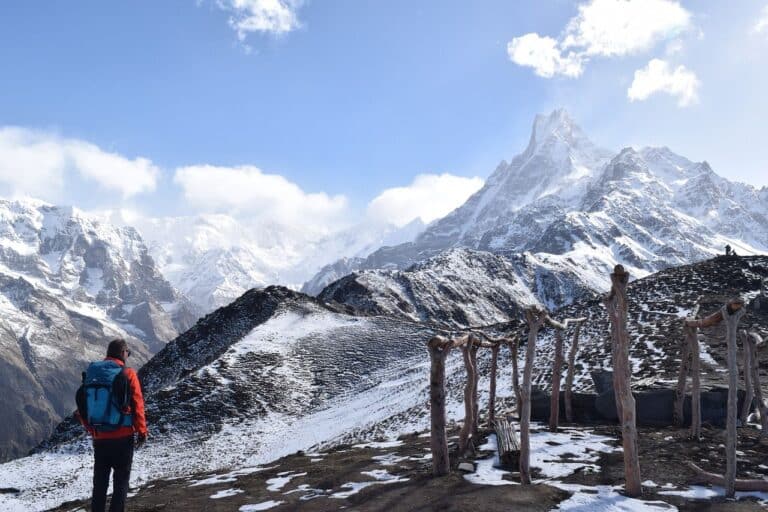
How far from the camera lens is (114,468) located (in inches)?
410

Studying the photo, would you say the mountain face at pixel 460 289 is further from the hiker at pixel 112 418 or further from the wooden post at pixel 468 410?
the hiker at pixel 112 418

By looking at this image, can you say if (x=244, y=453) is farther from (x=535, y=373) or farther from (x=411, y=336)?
(x=411, y=336)

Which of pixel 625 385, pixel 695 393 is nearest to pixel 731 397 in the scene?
pixel 625 385

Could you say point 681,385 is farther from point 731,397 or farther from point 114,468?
point 114,468

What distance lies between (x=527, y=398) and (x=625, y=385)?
8.06 feet

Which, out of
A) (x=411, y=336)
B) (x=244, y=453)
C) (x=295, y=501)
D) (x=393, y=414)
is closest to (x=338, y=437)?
(x=393, y=414)

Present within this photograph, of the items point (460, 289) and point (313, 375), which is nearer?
point (313, 375)

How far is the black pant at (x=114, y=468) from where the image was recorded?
10289mm

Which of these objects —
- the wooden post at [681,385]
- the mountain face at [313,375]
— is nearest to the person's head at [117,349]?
the wooden post at [681,385]

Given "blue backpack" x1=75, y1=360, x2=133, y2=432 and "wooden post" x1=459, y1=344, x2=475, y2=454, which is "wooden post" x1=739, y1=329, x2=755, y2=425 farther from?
"blue backpack" x1=75, y1=360, x2=133, y2=432

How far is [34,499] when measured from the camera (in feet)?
80.0

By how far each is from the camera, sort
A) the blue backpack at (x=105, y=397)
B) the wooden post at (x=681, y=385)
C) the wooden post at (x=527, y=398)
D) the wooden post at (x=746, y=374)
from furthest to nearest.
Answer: the wooden post at (x=681, y=385)
the wooden post at (x=746, y=374)
the wooden post at (x=527, y=398)
the blue backpack at (x=105, y=397)

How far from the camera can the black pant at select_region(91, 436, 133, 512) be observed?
10.3m

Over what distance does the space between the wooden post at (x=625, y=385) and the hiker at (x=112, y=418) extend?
10509 mm
